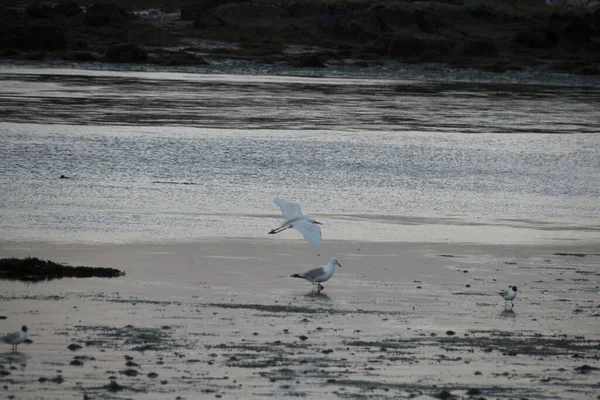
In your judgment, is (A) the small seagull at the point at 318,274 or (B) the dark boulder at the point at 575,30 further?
(B) the dark boulder at the point at 575,30

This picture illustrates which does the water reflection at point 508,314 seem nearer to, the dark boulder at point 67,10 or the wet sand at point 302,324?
the wet sand at point 302,324

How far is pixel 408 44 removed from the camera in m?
66.9

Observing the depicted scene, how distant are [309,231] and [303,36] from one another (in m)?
62.4

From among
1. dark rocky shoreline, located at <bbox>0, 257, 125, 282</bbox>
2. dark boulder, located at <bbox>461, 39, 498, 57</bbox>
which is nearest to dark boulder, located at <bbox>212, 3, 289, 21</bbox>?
dark boulder, located at <bbox>461, 39, 498, 57</bbox>

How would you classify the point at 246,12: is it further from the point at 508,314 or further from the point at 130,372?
the point at 130,372

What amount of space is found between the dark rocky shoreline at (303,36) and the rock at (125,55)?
0.05m

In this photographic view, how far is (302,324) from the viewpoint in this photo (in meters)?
11.9

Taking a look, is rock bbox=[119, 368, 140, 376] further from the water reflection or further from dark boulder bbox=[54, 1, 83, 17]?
dark boulder bbox=[54, 1, 83, 17]

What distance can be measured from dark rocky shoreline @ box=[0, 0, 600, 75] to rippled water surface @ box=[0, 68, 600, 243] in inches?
711

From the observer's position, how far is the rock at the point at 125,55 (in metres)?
59.7

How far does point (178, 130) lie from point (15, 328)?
19.5 meters

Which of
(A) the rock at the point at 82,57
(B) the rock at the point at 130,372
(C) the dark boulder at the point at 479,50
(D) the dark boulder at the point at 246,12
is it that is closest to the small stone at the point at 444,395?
(B) the rock at the point at 130,372

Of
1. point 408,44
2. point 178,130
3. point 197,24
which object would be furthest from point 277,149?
point 197,24

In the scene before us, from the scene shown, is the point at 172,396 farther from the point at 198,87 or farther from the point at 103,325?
the point at 198,87
